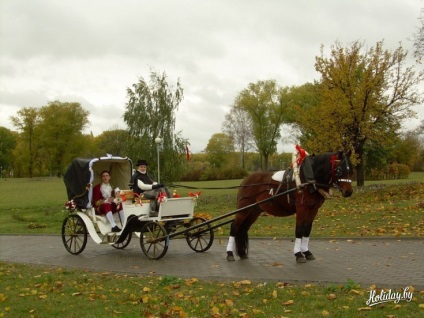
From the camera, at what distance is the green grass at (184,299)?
620 centimetres

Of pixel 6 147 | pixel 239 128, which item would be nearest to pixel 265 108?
pixel 239 128

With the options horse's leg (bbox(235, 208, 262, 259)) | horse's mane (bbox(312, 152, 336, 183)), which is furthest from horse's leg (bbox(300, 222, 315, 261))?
horse's leg (bbox(235, 208, 262, 259))

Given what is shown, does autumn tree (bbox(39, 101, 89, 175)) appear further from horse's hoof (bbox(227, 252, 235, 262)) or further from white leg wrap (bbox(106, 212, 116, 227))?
horse's hoof (bbox(227, 252, 235, 262))

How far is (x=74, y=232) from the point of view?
41.3 feet

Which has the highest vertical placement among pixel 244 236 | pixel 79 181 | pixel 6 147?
pixel 6 147

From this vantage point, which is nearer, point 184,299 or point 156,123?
point 184,299

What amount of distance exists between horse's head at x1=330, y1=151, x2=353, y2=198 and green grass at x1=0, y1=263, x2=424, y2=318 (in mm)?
2359

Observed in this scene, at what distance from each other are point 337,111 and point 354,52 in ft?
16.9

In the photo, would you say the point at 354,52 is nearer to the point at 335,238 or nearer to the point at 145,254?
the point at 335,238

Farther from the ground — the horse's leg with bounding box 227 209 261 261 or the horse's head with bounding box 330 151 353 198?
the horse's head with bounding box 330 151 353 198

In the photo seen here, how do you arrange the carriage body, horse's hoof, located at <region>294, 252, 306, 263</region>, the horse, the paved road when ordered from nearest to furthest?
the paved road < the horse < horse's hoof, located at <region>294, 252, 306, 263</region> < the carriage body

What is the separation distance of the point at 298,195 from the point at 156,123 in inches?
1151

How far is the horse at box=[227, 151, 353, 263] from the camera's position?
375 inches

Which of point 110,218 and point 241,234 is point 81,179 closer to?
point 110,218
